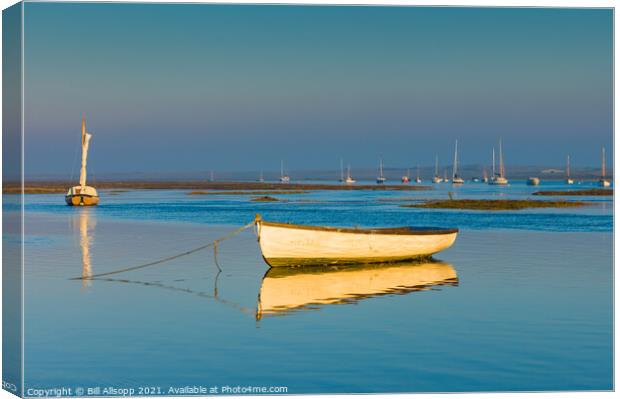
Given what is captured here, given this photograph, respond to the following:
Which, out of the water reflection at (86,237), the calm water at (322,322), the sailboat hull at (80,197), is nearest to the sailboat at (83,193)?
the sailboat hull at (80,197)

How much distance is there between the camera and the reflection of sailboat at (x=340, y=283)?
886 inches

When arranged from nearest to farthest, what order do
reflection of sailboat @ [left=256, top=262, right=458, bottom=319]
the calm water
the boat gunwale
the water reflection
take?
the calm water
reflection of sailboat @ [left=256, top=262, right=458, bottom=319]
the water reflection
the boat gunwale

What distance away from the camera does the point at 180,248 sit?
1481 inches

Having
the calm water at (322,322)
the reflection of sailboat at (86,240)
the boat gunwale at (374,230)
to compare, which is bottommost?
the calm water at (322,322)

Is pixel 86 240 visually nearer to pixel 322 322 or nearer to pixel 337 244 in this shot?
pixel 337 244

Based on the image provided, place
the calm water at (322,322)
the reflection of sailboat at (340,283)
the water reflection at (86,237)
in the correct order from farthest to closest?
the water reflection at (86,237)
the reflection of sailboat at (340,283)
the calm water at (322,322)

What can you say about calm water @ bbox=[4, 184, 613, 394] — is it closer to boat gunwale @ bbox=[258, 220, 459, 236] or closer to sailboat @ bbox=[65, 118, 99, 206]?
boat gunwale @ bbox=[258, 220, 459, 236]

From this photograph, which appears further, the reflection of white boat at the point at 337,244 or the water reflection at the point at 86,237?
the reflection of white boat at the point at 337,244

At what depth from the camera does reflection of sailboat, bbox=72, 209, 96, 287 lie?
27.5m

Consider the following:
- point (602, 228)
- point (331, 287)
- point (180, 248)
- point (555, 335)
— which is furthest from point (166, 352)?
point (602, 228)

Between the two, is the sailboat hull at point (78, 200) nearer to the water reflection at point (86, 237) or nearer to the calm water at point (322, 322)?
the water reflection at point (86, 237)

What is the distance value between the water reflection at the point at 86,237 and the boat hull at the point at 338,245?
5.77 m

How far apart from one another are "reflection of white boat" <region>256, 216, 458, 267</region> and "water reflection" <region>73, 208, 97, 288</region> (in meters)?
5.73

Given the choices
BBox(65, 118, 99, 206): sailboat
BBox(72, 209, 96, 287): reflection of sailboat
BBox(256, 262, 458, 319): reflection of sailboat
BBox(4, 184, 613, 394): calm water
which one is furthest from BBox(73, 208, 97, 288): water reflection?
BBox(65, 118, 99, 206): sailboat
